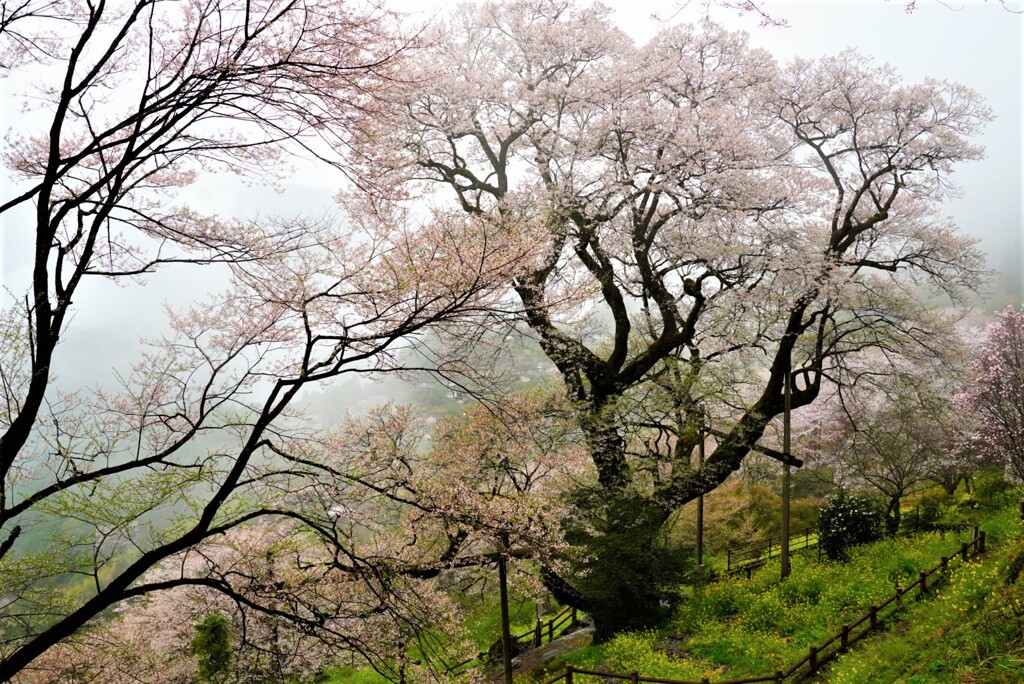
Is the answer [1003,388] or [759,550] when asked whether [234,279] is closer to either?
[1003,388]

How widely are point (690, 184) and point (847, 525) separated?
8717 mm

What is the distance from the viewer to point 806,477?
2467cm

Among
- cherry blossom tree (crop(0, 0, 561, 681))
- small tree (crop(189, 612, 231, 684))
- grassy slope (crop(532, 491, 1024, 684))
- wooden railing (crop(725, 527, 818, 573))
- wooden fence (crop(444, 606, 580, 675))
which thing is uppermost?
cherry blossom tree (crop(0, 0, 561, 681))

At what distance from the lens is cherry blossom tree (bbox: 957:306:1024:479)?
12.1 meters

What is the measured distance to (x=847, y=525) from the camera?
1388 cm

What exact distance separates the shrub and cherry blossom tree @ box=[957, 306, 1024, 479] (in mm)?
2957

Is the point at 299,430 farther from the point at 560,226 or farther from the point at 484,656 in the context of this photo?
the point at 484,656

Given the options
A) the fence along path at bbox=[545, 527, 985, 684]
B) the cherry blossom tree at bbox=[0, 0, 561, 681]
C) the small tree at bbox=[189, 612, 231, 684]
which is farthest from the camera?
the small tree at bbox=[189, 612, 231, 684]

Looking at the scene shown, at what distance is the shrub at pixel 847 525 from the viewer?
45.5ft

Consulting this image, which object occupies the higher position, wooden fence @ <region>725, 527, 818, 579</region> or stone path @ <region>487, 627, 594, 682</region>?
stone path @ <region>487, 627, 594, 682</region>

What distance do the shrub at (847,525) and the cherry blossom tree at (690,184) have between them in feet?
9.27

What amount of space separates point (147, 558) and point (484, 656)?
12309mm

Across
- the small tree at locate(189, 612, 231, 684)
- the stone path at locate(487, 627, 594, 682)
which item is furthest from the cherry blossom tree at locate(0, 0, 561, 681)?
the stone path at locate(487, 627, 594, 682)

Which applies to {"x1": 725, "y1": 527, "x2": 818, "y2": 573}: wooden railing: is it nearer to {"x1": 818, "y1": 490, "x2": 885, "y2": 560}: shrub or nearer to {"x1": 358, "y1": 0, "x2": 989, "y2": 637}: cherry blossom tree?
{"x1": 818, "y1": 490, "x2": 885, "y2": 560}: shrub
